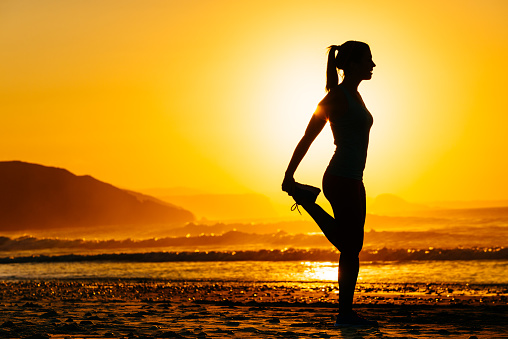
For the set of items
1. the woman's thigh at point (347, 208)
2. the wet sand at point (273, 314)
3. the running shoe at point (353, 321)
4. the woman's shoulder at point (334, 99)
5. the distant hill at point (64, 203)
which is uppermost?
the distant hill at point (64, 203)

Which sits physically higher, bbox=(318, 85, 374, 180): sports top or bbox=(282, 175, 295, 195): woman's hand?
bbox=(318, 85, 374, 180): sports top

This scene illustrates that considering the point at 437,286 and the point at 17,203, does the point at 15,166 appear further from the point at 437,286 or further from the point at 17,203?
the point at 437,286

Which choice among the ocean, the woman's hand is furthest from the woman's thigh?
the ocean

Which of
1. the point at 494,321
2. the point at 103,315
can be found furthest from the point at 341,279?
the point at 103,315

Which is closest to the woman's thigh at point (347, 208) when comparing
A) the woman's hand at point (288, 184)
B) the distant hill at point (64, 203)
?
the woman's hand at point (288, 184)

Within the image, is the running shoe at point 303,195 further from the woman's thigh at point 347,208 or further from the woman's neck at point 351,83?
the woman's neck at point 351,83

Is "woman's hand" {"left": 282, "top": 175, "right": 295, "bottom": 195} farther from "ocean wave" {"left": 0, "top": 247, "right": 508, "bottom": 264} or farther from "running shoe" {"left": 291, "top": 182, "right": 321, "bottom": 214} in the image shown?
"ocean wave" {"left": 0, "top": 247, "right": 508, "bottom": 264}

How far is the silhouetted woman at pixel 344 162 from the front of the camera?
5824 millimetres

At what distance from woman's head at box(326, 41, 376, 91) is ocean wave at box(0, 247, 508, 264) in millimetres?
19150

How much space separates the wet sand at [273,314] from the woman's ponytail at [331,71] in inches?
82.6

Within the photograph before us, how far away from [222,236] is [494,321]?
3499 centimetres

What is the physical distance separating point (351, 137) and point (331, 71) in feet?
2.10

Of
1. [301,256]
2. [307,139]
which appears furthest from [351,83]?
[301,256]

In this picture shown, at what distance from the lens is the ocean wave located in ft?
80.1
